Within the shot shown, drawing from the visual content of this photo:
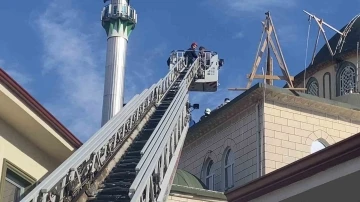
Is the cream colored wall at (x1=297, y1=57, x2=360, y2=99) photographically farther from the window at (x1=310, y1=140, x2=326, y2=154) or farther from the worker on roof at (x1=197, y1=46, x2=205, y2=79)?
the window at (x1=310, y1=140, x2=326, y2=154)

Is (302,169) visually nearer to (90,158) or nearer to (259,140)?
(90,158)

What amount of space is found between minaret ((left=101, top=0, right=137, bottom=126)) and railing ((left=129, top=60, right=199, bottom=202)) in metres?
20.7

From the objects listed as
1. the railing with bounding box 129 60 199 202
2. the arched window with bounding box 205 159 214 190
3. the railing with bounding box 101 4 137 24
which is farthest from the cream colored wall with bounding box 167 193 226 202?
the railing with bounding box 101 4 137 24

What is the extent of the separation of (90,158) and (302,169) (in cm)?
555

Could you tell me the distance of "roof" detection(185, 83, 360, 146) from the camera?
25516 millimetres

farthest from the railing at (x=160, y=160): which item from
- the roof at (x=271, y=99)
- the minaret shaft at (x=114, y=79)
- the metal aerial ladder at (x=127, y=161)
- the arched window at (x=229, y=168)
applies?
Result: the minaret shaft at (x=114, y=79)

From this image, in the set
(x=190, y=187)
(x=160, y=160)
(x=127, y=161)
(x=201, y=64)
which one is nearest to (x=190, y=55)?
(x=201, y=64)

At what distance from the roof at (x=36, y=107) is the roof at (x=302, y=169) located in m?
3.63

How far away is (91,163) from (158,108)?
315 inches

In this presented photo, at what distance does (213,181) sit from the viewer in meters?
27.8

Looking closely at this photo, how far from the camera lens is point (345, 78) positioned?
→ 31.8m

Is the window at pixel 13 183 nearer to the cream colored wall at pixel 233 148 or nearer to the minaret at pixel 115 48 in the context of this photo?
the cream colored wall at pixel 233 148

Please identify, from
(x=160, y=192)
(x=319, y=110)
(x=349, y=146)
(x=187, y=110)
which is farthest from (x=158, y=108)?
(x=349, y=146)

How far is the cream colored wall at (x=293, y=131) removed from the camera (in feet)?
82.2
